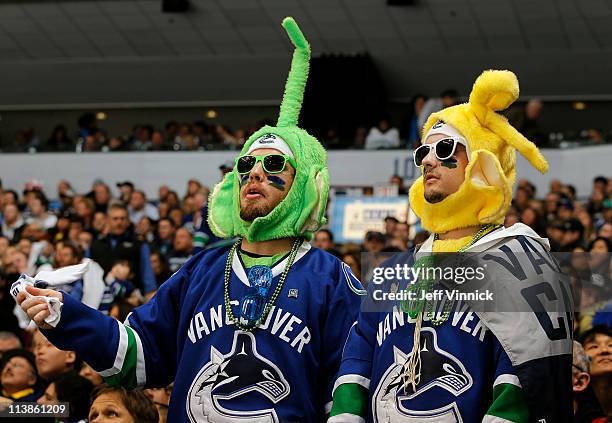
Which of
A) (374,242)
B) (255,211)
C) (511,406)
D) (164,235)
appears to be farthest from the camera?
(164,235)

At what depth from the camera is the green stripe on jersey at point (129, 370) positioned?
18.9ft

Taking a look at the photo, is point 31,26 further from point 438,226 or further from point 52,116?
point 438,226

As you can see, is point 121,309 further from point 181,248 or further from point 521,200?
point 521,200

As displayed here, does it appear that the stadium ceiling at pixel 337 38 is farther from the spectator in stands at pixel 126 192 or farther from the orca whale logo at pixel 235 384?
the orca whale logo at pixel 235 384

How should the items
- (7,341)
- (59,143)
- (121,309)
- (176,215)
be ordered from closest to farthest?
(121,309), (7,341), (176,215), (59,143)

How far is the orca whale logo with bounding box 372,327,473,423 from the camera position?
200 inches

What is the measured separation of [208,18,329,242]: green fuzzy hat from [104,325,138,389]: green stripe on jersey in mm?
701

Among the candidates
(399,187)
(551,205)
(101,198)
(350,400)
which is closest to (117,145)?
(101,198)

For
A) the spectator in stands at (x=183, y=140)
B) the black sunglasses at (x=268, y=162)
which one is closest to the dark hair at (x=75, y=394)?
the black sunglasses at (x=268, y=162)

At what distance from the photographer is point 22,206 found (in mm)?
16531

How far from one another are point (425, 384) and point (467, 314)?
0.34 metres

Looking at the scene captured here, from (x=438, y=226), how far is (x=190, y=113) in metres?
20.5

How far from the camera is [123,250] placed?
11.2 meters

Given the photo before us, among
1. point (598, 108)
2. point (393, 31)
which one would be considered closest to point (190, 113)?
point (393, 31)
